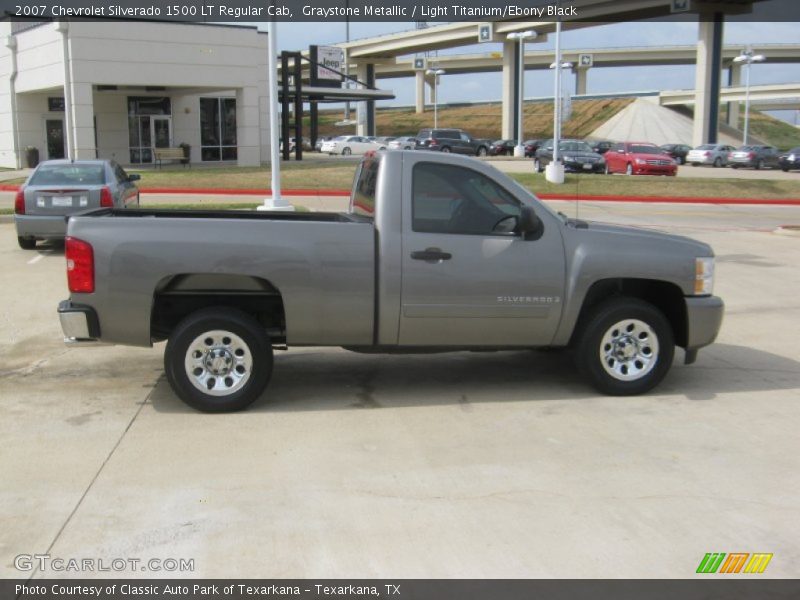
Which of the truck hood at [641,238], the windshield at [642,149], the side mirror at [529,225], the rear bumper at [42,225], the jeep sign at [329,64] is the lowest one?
the rear bumper at [42,225]

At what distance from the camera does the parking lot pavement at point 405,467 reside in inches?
172

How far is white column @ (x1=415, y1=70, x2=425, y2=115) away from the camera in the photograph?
130400mm

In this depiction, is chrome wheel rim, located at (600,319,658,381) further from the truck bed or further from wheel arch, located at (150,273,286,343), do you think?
wheel arch, located at (150,273,286,343)

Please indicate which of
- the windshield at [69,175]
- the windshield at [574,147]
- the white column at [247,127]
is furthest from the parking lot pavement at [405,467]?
the windshield at [574,147]

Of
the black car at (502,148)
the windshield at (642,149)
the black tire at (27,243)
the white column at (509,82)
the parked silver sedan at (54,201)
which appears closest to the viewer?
the parked silver sedan at (54,201)

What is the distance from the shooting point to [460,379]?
7641mm

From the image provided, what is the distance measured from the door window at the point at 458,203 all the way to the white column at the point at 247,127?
107ft

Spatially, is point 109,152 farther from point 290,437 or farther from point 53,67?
point 290,437

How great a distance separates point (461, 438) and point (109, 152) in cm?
3889

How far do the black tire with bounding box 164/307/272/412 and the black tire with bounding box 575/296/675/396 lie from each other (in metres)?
2.53

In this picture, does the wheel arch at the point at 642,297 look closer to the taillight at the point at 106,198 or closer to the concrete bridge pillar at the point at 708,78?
the taillight at the point at 106,198

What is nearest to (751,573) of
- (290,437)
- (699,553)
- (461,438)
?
(699,553)

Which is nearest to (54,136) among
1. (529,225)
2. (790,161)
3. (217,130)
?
(217,130)

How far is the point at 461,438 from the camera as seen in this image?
238 inches
